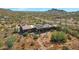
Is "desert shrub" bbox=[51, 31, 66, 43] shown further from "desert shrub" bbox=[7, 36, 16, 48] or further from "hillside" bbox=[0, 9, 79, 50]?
"desert shrub" bbox=[7, 36, 16, 48]

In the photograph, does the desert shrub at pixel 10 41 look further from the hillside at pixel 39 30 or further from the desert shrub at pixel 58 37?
the desert shrub at pixel 58 37

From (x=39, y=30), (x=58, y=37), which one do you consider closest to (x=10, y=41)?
(x=39, y=30)

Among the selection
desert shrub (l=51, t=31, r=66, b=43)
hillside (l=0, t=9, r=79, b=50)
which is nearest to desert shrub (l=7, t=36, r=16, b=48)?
hillside (l=0, t=9, r=79, b=50)

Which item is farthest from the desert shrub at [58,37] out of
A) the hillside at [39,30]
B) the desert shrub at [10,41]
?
the desert shrub at [10,41]

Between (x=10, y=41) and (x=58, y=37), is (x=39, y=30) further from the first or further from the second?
(x=10, y=41)
